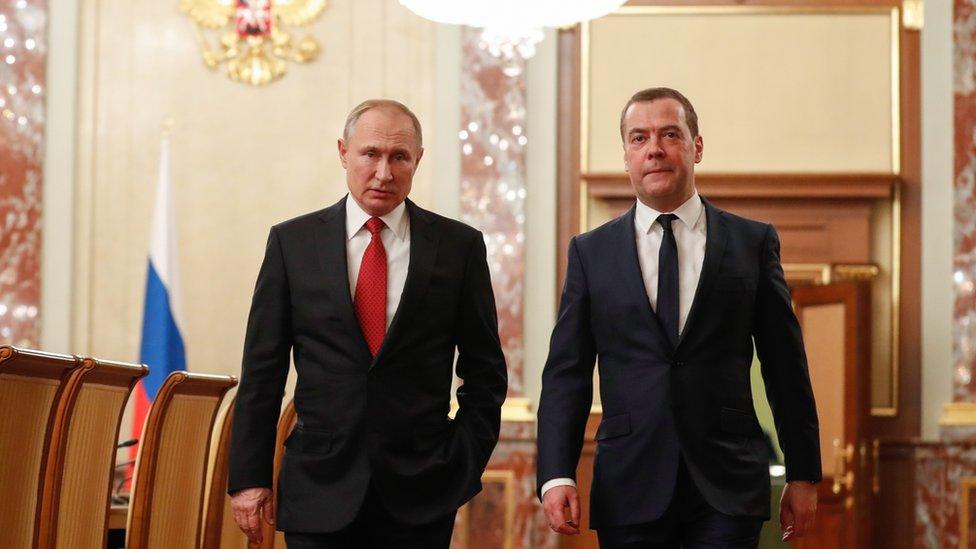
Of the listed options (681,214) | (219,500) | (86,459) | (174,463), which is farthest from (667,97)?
(219,500)

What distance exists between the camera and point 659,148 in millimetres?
3277

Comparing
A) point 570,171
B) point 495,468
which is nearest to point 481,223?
point 570,171

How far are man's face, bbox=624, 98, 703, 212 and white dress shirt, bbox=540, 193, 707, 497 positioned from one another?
64 millimetres

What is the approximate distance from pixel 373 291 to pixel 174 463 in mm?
1851

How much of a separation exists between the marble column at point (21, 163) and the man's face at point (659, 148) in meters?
6.16

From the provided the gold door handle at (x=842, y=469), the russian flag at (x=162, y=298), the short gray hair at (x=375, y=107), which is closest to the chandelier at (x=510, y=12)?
the russian flag at (x=162, y=298)

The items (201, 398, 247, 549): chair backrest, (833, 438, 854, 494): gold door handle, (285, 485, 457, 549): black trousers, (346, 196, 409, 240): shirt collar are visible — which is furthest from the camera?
(833, 438, 854, 494): gold door handle

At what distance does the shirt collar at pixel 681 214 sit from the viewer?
338 centimetres

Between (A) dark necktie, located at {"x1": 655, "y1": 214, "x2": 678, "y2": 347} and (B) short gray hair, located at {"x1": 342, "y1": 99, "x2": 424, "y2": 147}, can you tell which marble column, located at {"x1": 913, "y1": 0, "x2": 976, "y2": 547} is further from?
(B) short gray hair, located at {"x1": 342, "y1": 99, "x2": 424, "y2": 147}

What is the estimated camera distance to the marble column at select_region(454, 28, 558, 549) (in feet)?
27.8

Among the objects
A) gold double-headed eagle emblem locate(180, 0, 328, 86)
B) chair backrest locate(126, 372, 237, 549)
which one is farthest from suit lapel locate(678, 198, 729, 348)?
gold double-headed eagle emblem locate(180, 0, 328, 86)

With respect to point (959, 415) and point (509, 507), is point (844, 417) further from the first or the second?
point (509, 507)

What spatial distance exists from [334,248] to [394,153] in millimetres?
259

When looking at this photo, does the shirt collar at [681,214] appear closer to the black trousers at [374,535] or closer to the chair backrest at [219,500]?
the black trousers at [374,535]
